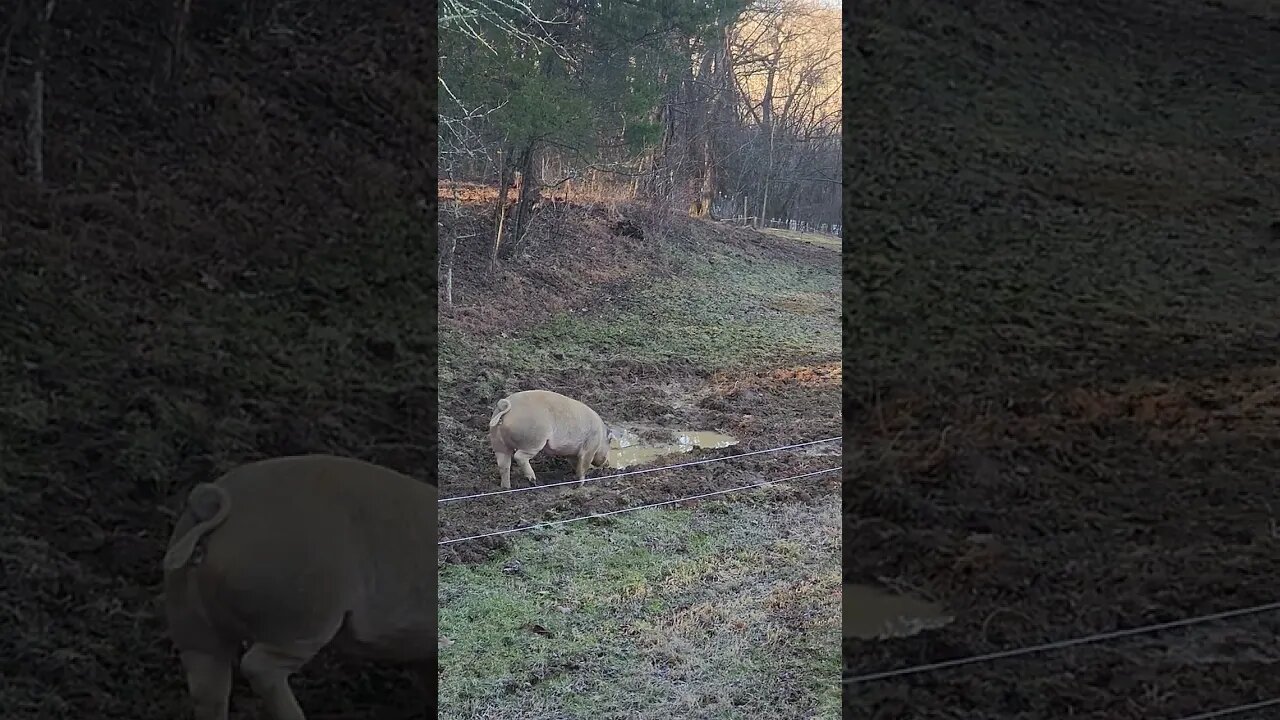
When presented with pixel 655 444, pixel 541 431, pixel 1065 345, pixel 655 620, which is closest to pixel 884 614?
pixel 655 620

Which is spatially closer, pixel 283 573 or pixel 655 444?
pixel 283 573

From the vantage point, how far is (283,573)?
4.86 feet

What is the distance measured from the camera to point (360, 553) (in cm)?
155

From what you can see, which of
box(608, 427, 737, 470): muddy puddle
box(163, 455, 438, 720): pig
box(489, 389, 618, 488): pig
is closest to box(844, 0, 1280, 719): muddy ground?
box(608, 427, 737, 470): muddy puddle

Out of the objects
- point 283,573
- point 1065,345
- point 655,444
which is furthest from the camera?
point 1065,345

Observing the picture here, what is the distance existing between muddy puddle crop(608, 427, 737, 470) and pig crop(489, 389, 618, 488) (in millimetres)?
52

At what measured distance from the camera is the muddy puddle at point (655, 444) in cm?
223

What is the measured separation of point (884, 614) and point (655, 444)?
0.69 m

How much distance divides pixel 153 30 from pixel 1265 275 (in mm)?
2658

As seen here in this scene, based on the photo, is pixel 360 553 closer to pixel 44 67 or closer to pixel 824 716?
pixel 44 67

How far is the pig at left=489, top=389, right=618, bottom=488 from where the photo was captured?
2.11 metres

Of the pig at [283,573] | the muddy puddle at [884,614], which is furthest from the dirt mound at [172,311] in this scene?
the muddy puddle at [884,614]

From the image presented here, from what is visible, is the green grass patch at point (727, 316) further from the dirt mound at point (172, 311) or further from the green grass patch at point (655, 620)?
the dirt mound at point (172, 311)

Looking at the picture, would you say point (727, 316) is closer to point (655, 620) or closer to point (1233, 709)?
point (655, 620)
